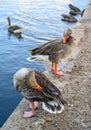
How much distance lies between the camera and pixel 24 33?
22.3 metres

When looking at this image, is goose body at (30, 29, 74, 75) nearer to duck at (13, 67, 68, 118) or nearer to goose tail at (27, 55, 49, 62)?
goose tail at (27, 55, 49, 62)

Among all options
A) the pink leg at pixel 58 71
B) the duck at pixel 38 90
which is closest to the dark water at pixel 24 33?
the pink leg at pixel 58 71

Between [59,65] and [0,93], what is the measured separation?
360cm

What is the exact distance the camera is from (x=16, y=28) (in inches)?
872

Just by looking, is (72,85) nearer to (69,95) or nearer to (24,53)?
(69,95)

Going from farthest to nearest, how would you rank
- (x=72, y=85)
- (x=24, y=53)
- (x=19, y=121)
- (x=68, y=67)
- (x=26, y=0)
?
(x=26, y=0) < (x=24, y=53) < (x=68, y=67) < (x=72, y=85) < (x=19, y=121)

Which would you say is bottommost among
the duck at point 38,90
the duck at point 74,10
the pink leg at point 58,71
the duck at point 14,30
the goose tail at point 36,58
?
the duck at point 74,10

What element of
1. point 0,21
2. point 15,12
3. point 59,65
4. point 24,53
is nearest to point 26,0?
point 15,12

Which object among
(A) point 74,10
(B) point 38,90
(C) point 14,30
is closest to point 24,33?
(C) point 14,30

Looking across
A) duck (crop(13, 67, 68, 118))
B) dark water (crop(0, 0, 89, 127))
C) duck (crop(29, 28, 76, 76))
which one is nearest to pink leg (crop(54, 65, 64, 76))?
duck (crop(29, 28, 76, 76))

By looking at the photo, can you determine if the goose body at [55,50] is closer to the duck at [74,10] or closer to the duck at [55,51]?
the duck at [55,51]

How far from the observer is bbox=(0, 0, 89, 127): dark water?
13.0m

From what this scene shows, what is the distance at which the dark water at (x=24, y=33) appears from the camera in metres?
13.0

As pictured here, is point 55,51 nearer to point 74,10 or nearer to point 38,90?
point 38,90
